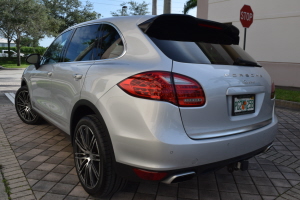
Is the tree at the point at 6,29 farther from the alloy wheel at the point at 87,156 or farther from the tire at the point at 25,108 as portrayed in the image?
the alloy wheel at the point at 87,156

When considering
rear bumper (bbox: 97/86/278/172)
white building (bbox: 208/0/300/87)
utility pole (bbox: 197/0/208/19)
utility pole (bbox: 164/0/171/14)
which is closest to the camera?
rear bumper (bbox: 97/86/278/172)

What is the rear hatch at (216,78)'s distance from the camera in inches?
82.7

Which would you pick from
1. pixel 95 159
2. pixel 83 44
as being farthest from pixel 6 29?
pixel 95 159

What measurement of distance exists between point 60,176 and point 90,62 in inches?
51.7

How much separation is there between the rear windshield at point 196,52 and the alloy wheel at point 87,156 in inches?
38.8

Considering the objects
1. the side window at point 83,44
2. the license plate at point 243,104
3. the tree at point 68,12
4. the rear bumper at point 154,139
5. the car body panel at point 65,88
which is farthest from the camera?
the tree at point 68,12

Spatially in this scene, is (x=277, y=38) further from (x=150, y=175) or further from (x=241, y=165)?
(x=150, y=175)

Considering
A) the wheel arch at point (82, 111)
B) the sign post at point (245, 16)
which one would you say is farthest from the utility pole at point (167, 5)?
the wheel arch at point (82, 111)

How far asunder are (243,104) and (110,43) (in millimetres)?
1346

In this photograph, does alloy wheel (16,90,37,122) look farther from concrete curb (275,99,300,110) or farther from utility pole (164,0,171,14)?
utility pole (164,0,171,14)

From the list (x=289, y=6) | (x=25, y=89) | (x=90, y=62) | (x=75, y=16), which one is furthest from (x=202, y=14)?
(x=75, y=16)

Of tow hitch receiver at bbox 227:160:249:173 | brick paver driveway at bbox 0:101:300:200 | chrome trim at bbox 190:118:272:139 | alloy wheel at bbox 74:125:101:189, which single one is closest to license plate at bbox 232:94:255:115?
chrome trim at bbox 190:118:272:139

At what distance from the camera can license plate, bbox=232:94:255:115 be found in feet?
7.55

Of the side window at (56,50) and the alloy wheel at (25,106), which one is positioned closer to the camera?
the side window at (56,50)
